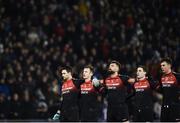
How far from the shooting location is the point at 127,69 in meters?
25.5

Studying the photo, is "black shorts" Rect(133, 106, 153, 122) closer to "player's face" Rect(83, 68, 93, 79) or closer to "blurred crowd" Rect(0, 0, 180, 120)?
"player's face" Rect(83, 68, 93, 79)

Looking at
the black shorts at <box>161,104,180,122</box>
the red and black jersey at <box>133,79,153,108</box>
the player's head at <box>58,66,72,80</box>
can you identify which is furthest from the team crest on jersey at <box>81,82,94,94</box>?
the black shorts at <box>161,104,180,122</box>

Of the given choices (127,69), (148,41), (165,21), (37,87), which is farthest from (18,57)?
(165,21)

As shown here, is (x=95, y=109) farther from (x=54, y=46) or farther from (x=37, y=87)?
A: (x=54, y=46)

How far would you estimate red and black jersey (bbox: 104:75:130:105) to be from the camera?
17094 mm

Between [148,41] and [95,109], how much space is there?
11408 millimetres

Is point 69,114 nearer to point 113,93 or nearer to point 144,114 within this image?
point 113,93

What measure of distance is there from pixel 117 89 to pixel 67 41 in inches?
414

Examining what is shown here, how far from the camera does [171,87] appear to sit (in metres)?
16.7

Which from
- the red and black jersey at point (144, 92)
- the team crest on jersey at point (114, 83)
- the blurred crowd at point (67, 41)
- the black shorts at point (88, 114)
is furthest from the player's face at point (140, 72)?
the blurred crowd at point (67, 41)

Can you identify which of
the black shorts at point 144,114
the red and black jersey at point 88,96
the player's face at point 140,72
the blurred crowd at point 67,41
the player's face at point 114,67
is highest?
the blurred crowd at point 67,41

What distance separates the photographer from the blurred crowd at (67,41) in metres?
23.8

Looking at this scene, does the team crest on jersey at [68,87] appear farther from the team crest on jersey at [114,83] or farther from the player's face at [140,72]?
the player's face at [140,72]

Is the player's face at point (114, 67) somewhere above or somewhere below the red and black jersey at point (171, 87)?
above
